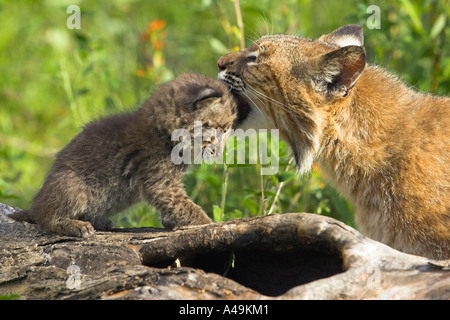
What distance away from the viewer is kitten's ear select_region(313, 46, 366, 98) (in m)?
3.95

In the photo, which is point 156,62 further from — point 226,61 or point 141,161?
point 141,161

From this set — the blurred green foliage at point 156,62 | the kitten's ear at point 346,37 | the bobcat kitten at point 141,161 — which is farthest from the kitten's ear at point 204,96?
the kitten's ear at point 346,37

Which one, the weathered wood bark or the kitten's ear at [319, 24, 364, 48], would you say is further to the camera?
the kitten's ear at [319, 24, 364, 48]

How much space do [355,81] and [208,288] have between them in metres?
1.88

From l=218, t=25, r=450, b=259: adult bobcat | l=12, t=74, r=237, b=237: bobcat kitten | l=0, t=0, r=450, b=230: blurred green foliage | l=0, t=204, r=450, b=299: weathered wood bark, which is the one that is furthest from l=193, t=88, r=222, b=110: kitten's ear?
l=0, t=204, r=450, b=299: weathered wood bark

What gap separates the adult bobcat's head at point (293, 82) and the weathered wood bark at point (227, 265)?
1059 millimetres

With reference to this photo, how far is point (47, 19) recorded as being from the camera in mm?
10289

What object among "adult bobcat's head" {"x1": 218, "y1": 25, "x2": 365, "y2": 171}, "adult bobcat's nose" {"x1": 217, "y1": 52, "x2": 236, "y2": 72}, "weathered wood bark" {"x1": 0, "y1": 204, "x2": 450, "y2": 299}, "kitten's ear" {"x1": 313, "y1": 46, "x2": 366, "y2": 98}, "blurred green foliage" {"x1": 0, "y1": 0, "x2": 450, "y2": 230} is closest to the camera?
"weathered wood bark" {"x1": 0, "y1": 204, "x2": 450, "y2": 299}

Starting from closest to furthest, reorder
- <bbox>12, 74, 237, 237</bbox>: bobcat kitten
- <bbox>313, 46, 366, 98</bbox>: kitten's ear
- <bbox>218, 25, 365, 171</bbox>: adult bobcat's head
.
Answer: <bbox>313, 46, 366, 98</bbox>: kitten's ear
<bbox>218, 25, 365, 171</bbox>: adult bobcat's head
<bbox>12, 74, 237, 237</bbox>: bobcat kitten

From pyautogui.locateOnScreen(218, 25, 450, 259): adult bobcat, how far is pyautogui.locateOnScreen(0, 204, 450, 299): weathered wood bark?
0.85 m

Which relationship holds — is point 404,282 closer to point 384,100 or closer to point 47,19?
point 384,100

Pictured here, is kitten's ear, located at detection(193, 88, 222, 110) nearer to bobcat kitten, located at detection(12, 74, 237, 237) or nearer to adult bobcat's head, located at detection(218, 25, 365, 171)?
bobcat kitten, located at detection(12, 74, 237, 237)

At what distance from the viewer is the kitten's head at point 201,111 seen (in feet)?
14.3
